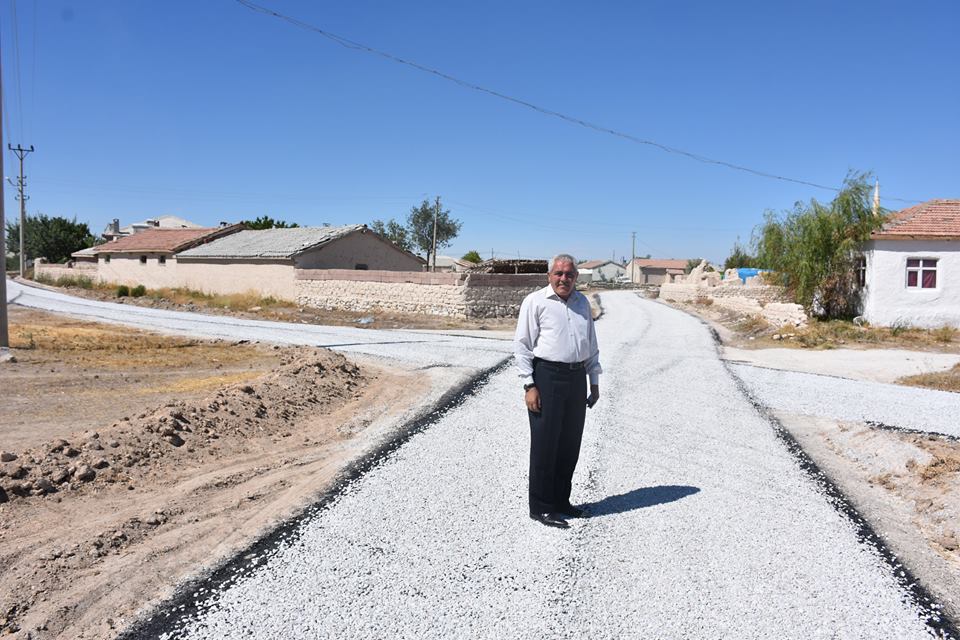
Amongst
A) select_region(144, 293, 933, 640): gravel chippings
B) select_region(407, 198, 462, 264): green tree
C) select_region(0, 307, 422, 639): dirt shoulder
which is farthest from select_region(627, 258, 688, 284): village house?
select_region(144, 293, 933, 640): gravel chippings

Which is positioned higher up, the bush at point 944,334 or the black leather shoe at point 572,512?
the bush at point 944,334

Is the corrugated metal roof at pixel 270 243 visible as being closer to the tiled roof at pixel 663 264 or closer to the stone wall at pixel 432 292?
the stone wall at pixel 432 292

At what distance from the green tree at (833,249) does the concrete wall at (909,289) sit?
0.82 metres

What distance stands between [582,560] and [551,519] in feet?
1.82

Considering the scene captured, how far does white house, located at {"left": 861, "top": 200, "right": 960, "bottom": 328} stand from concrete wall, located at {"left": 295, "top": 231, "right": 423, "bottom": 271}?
70.8ft

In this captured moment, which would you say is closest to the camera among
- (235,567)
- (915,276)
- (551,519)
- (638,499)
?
(235,567)

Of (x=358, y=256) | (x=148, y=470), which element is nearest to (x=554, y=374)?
(x=148, y=470)

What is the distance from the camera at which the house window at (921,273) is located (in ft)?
67.2

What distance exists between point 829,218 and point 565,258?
20.5m

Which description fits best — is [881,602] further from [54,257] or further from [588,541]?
[54,257]

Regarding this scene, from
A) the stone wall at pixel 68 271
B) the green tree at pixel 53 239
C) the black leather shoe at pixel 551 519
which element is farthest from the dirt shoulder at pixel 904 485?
the green tree at pixel 53 239

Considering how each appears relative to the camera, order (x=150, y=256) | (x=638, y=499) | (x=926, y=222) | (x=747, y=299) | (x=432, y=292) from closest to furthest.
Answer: (x=638, y=499) → (x=926, y=222) → (x=432, y=292) → (x=747, y=299) → (x=150, y=256)

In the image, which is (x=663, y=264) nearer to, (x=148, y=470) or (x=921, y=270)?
(x=921, y=270)

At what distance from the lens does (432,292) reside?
905 inches
